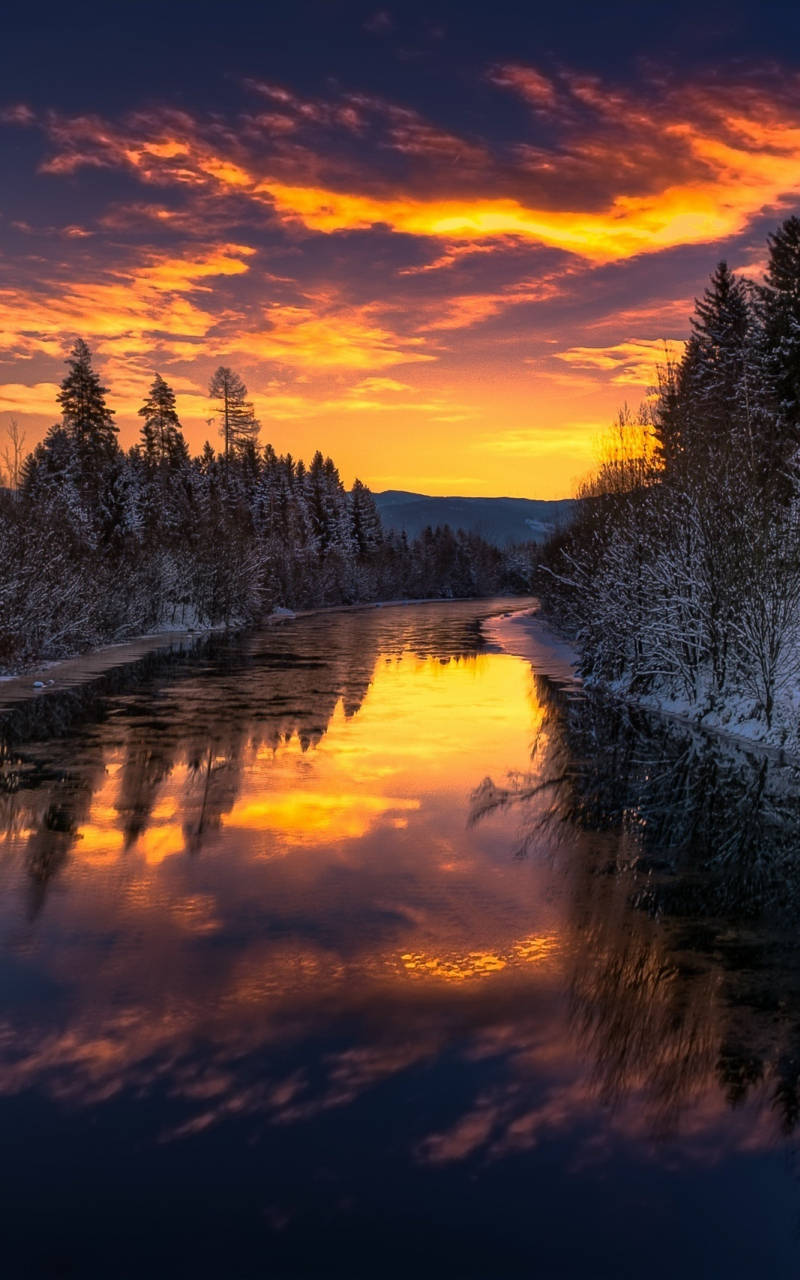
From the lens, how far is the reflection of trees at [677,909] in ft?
18.7

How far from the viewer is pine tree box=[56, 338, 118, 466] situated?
69500mm

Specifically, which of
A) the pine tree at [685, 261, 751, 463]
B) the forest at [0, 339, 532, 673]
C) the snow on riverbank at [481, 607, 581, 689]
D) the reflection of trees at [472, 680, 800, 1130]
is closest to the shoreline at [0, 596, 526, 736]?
the forest at [0, 339, 532, 673]

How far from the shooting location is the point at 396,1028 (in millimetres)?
6098

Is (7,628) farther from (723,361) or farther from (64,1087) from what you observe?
(723,361)

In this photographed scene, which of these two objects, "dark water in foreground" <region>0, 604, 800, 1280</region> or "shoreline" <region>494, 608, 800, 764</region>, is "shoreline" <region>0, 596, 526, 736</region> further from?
"shoreline" <region>494, 608, 800, 764</region>

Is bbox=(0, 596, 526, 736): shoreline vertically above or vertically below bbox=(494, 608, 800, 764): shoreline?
above

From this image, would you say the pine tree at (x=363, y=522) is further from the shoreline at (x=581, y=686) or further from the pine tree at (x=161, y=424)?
the shoreline at (x=581, y=686)

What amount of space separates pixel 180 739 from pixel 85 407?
59.2 meters

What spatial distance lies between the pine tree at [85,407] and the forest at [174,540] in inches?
3.3

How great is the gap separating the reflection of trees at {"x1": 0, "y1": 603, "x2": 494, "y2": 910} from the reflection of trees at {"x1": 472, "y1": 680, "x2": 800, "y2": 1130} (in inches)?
157

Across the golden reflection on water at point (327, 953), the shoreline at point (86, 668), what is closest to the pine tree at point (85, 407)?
the shoreline at point (86, 668)

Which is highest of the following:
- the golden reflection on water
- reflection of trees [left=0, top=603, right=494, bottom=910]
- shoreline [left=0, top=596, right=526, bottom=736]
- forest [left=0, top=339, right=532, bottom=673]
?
forest [left=0, top=339, right=532, bottom=673]

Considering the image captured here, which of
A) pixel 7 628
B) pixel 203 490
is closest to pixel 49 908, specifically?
pixel 7 628

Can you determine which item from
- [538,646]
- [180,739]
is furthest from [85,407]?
[180,739]
